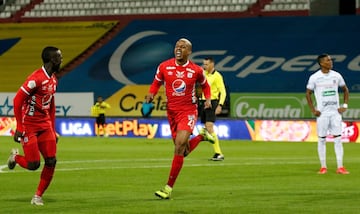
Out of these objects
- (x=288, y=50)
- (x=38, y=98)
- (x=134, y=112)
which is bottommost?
(x=134, y=112)

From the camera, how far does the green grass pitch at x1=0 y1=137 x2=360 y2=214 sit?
12.1 meters

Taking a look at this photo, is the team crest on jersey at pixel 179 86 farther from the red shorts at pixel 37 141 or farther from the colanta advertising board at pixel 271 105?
the colanta advertising board at pixel 271 105

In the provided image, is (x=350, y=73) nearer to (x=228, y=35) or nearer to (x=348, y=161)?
(x=228, y=35)

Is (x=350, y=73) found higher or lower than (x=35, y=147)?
lower

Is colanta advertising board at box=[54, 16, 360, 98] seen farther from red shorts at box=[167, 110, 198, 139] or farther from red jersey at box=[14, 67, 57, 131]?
red jersey at box=[14, 67, 57, 131]

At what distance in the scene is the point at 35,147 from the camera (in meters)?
12.5

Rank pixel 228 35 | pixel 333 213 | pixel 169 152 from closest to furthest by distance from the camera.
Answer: pixel 333 213, pixel 169 152, pixel 228 35

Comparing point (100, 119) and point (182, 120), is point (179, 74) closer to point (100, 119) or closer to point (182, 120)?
point (182, 120)

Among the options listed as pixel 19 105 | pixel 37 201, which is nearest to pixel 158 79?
pixel 19 105

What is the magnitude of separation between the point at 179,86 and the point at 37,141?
99.3 inches

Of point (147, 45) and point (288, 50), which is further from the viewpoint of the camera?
point (147, 45)

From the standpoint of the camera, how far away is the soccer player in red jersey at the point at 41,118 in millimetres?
12297

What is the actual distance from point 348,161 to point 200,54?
20418mm

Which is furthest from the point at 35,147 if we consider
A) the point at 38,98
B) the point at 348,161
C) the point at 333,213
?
the point at 348,161
